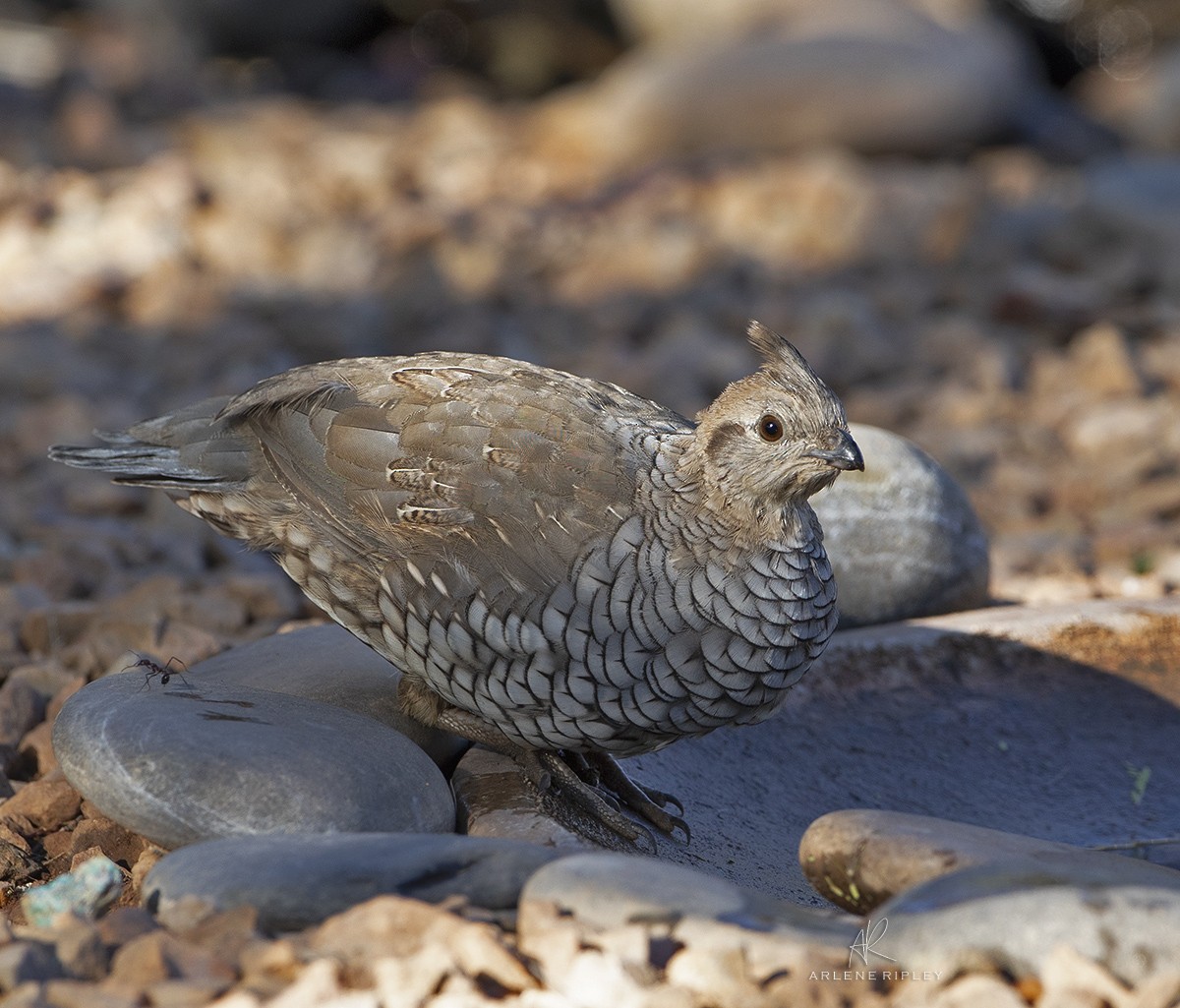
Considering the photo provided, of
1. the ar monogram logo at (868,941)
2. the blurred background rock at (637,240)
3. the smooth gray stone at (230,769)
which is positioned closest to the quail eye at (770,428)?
the smooth gray stone at (230,769)

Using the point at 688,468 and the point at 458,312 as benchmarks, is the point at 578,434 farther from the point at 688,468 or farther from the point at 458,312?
the point at 458,312

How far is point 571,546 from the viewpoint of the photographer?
3.46m

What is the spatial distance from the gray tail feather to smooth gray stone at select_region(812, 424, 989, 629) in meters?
1.94

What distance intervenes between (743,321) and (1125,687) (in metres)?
3.88

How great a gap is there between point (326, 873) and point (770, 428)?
1455 millimetres

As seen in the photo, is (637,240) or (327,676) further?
(637,240)

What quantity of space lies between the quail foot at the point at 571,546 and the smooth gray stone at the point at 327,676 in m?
0.16

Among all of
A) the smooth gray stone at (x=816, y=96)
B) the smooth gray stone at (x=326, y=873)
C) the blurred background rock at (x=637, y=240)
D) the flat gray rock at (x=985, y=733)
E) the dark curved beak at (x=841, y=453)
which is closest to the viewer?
the smooth gray stone at (x=326, y=873)

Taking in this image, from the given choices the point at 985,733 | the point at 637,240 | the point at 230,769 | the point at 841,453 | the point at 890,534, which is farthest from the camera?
the point at 637,240

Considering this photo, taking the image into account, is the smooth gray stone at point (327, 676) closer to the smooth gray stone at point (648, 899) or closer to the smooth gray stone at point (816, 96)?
the smooth gray stone at point (648, 899)

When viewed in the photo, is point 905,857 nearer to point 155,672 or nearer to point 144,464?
point 155,672

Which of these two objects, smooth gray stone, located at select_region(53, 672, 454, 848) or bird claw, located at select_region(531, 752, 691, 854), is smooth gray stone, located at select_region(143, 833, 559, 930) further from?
bird claw, located at select_region(531, 752, 691, 854)

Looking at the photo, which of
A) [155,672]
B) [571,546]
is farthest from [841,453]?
[155,672]

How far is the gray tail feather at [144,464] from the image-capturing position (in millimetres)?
3932
